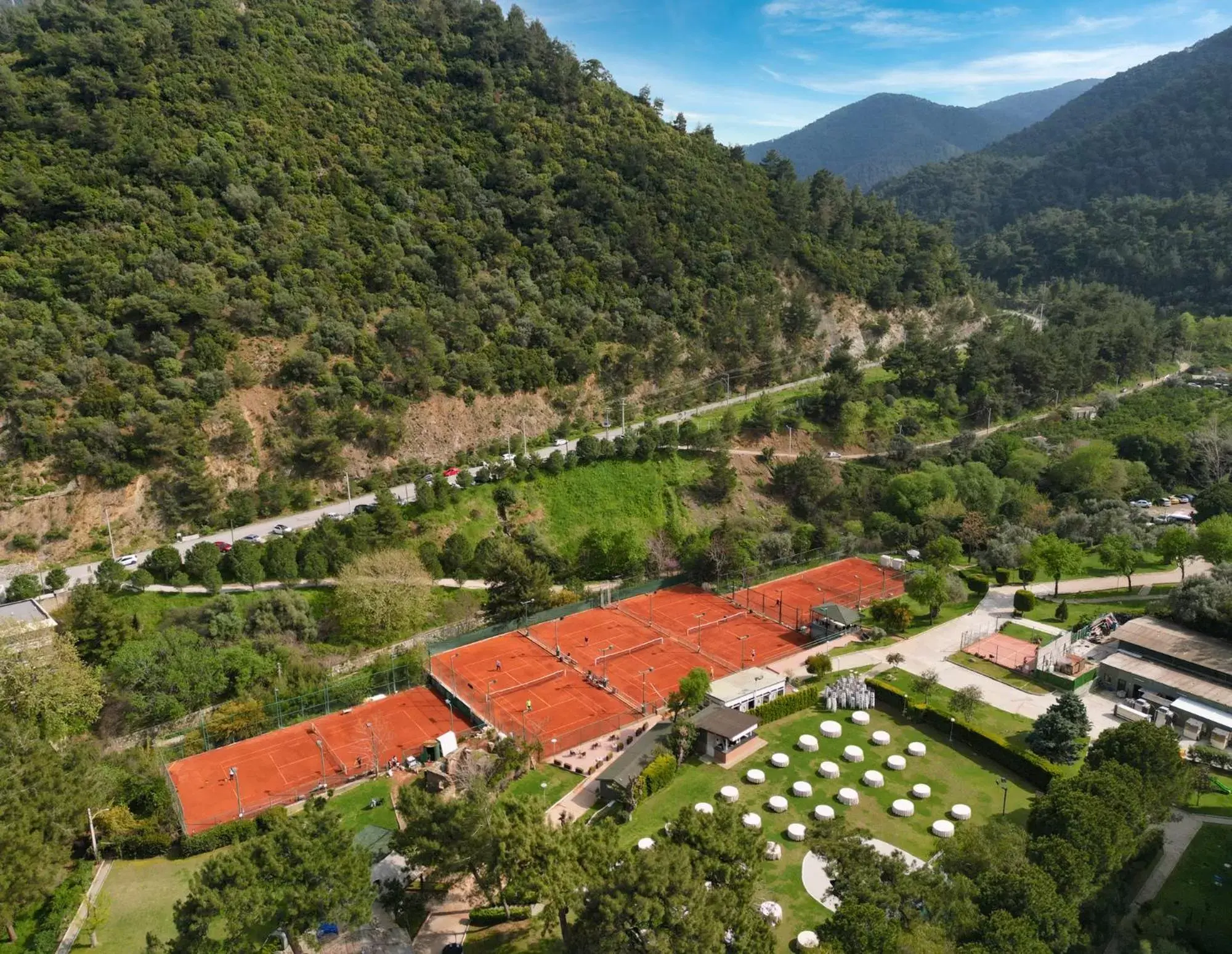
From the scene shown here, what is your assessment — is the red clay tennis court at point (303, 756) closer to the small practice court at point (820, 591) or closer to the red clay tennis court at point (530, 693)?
the red clay tennis court at point (530, 693)

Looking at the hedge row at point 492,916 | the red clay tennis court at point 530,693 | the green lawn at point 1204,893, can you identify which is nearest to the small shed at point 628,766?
the red clay tennis court at point 530,693

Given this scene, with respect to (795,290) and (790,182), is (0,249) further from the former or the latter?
(790,182)

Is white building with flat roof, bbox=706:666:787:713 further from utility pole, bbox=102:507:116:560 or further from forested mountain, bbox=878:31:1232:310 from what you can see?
forested mountain, bbox=878:31:1232:310

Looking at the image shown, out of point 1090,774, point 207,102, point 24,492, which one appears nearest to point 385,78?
point 207,102

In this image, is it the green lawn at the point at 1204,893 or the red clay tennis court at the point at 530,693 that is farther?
the red clay tennis court at the point at 530,693

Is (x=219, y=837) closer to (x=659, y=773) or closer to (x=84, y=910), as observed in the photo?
(x=84, y=910)

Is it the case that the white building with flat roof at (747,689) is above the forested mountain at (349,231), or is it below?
below
